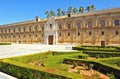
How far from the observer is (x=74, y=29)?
40.3 metres

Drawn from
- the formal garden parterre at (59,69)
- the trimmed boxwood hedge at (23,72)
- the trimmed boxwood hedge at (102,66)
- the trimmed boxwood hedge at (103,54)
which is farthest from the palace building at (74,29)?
the trimmed boxwood hedge at (23,72)

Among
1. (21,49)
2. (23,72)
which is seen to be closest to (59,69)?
(23,72)

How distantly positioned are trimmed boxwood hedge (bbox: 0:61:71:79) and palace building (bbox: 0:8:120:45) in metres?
27.0

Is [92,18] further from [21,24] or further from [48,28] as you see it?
[21,24]

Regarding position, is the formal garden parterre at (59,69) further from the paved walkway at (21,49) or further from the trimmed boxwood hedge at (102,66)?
the paved walkway at (21,49)

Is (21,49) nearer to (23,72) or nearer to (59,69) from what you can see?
(59,69)

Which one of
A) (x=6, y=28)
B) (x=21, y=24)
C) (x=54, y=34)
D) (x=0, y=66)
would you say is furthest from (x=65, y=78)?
(x=6, y=28)

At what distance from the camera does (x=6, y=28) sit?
58.6 m

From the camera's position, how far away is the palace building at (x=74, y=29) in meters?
34.4

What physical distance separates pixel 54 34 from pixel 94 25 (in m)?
11.4

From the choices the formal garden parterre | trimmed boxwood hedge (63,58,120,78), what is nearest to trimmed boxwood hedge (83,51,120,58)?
the formal garden parterre

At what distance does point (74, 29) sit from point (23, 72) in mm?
32342

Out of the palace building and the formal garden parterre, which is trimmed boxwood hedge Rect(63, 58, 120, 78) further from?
the palace building

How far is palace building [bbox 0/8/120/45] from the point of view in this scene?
34.4 metres
